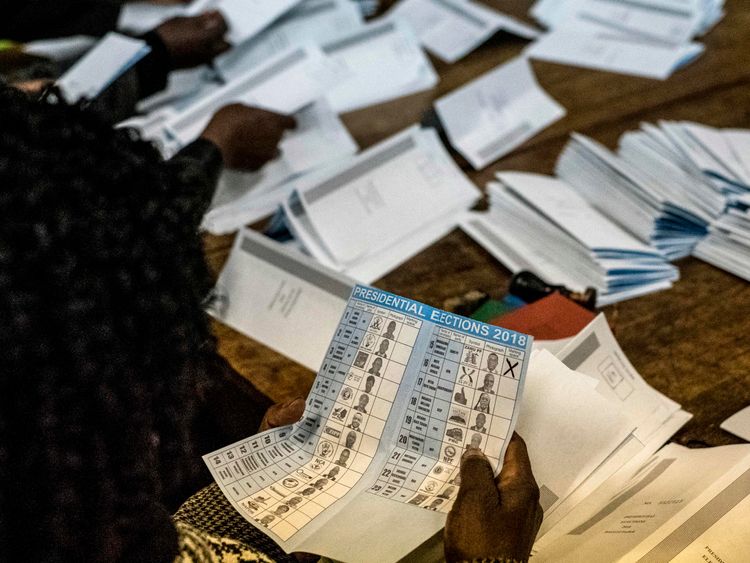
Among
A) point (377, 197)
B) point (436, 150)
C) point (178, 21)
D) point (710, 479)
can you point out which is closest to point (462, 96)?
point (436, 150)

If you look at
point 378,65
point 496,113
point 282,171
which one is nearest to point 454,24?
point 378,65

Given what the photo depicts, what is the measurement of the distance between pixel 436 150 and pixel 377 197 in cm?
18

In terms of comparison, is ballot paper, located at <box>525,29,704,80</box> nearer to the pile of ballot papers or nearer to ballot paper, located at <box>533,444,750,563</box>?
the pile of ballot papers

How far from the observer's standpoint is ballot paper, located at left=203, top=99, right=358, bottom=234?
1321 millimetres

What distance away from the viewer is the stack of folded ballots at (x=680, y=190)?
1.18m

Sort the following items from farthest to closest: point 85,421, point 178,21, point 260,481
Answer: point 178,21 < point 260,481 < point 85,421

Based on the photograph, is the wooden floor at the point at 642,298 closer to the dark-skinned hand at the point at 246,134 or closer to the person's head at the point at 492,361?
the dark-skinned hand at the point at 246,134

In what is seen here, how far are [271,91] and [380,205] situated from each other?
A: 0.39m

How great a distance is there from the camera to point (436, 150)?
1.40 m

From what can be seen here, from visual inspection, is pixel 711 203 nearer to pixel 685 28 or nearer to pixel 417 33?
pixel 685 28

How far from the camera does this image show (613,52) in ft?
5.82

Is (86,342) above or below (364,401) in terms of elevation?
above

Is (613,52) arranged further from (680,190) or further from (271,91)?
(271,91)

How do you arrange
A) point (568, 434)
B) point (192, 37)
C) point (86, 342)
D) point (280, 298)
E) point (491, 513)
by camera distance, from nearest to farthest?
1. point (86, 342)
2. point (491, 513)
3. point (568, 434)
4. point (280, 298)
5. point (192, 37)
